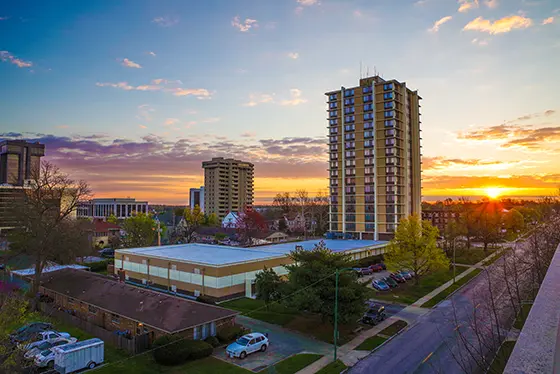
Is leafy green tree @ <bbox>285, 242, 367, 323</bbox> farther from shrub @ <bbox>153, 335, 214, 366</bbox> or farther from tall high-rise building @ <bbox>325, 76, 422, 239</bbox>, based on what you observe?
tall high-rise building @ <bbox>325, 76, 422, 239</bbox>

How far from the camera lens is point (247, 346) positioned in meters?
26.0

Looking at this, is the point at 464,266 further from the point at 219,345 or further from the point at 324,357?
the point at 219,345

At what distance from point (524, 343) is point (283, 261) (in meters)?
44.4

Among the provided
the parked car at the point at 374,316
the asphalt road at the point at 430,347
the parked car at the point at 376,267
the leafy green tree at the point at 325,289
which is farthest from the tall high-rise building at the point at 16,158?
the asphalt road at the point at 430,347

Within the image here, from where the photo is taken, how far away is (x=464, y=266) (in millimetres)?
63906

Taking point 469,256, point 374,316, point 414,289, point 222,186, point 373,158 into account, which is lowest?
point 414,289

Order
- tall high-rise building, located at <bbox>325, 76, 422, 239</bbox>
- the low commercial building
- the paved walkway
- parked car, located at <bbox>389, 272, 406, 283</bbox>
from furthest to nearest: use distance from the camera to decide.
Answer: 1. tall high-rise building, located at <bbox>325, 76, 422, 239</bbox>
2. parked car, located at <bbox>389, 272, 406, 283</bbox>
3. the low commercial building
4. the paved walkway

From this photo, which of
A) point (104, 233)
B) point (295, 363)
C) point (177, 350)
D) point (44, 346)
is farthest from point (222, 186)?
point (295, 363)

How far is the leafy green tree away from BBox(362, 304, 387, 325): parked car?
4.58m

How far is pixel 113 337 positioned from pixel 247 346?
1085 cm

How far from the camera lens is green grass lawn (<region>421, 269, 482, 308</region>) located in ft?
133

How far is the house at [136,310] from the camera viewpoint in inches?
1086

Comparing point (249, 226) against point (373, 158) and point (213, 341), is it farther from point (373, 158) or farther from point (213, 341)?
point (213, 341)

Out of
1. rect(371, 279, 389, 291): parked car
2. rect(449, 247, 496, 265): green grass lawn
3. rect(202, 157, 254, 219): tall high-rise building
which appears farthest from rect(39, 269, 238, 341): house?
rect(202, 157, 254, 219): tall high-rise building
